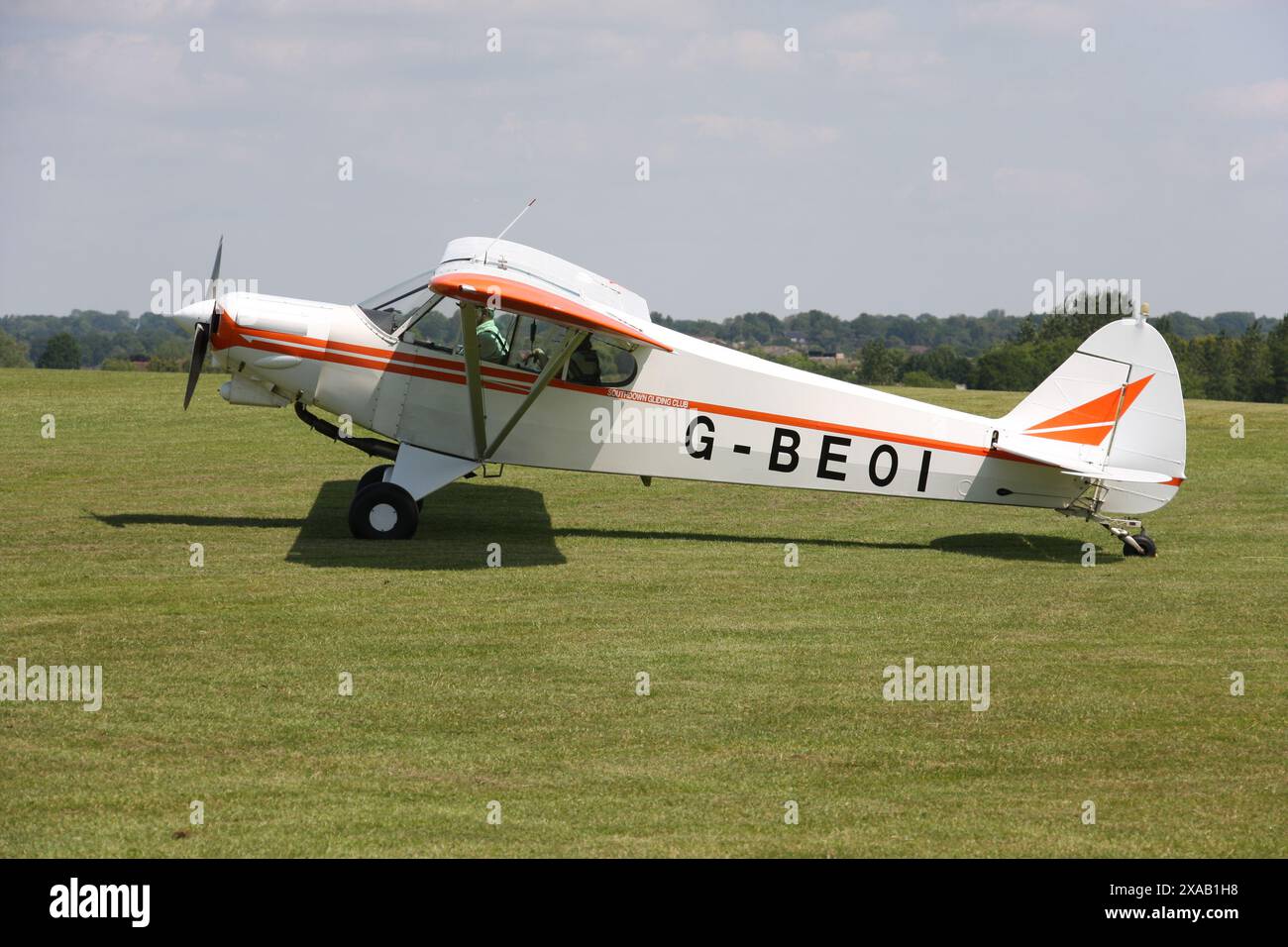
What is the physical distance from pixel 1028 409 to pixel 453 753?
28.0 ft

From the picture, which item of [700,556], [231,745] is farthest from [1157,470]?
[231,745]

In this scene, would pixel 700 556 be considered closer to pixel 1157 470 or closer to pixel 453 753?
pixel 1157 470

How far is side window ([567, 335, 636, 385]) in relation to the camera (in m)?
12.7

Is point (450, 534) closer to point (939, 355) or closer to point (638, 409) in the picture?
point (638, 409)

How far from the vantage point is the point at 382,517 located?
492 inches

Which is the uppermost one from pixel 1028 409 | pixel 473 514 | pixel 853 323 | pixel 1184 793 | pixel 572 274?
pixel 853 323

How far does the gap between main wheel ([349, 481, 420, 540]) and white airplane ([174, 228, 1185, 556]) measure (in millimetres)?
14

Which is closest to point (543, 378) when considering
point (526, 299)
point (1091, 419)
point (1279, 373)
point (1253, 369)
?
point (526, 299)

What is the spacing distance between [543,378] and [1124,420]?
5.86m

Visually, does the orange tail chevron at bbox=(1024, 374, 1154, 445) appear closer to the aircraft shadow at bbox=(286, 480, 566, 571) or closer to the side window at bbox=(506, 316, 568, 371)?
the side window at bbox=(506, 316, 568, 371)

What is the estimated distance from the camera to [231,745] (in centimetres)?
657

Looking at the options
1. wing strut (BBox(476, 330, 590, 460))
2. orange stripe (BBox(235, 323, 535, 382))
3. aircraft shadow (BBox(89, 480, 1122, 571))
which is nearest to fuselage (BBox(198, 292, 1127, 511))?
orange stripe (BBox(235, 323, 535, 382))

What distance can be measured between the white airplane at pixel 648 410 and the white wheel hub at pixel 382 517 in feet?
0.04

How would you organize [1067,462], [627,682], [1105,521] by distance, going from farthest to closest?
1. [1105,521]
2. [1067,462]
3. [627,682]
